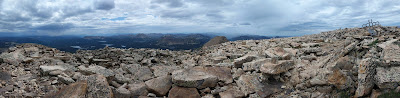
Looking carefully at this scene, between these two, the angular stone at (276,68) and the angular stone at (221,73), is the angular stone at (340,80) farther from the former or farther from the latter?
the angular stone at (221,73)

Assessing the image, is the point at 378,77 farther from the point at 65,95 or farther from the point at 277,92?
the point at 65,95

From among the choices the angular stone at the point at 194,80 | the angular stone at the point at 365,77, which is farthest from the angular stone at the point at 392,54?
the angular stone at the point at 194,80

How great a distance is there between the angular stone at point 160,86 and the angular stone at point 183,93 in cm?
45

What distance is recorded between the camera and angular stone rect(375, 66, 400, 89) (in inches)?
273

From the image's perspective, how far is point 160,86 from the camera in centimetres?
992

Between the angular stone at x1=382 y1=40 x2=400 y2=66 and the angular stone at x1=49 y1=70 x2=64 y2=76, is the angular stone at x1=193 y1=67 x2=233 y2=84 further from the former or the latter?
the angular stone at x1=49 y1=70 x2=64 y2=76

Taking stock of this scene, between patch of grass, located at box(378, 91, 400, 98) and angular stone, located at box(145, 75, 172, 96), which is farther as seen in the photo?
angular stone, located at box(145, 75, 172, 96)

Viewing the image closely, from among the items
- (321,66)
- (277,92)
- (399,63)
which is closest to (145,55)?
(277,92)

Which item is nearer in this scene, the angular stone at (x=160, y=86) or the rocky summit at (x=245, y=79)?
the rocky summit at (x=245, y=79)

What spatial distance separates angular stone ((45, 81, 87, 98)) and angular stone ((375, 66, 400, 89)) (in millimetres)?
11033

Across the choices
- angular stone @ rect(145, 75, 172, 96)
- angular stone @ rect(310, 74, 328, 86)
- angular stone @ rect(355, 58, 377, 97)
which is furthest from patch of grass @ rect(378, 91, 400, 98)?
angular stone @ rect(145, 75, 172, 96)

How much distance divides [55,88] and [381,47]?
1461 cm

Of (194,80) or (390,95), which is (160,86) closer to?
(194,80)

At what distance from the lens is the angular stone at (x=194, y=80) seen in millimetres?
9431
